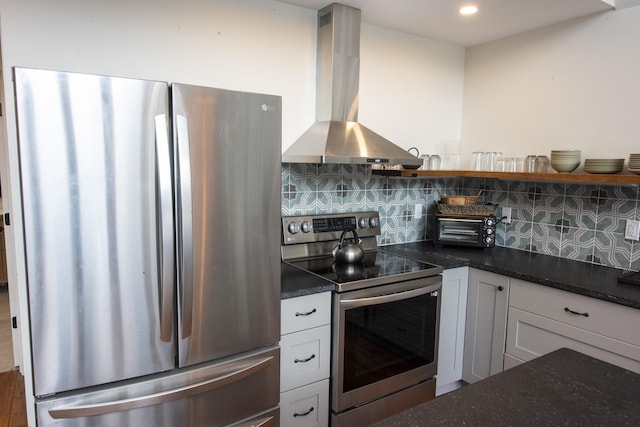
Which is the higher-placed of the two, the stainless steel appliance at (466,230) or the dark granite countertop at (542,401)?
the stainless steel appliance at (466,230)

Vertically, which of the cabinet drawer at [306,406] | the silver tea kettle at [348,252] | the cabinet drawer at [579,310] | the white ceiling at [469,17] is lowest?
the cabinet drawer at [306,406]

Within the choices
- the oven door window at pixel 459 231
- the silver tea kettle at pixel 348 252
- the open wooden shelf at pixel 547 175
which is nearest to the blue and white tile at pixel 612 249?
the open wooden shelf at pixel 547 175

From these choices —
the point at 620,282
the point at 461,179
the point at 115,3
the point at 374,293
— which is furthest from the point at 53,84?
the point at 461,179

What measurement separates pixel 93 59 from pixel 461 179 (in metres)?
2.62

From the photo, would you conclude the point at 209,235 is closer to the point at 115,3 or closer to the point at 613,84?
the point at 115,3

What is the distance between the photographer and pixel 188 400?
5.35ft

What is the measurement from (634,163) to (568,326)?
905 mm

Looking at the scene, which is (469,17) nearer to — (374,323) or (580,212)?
(580,212)

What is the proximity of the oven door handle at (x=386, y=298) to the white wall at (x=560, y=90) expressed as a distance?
1.27 m

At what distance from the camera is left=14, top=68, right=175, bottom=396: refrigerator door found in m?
1.29

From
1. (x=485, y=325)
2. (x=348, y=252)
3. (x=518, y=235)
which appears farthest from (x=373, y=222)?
(x=518, y=235)

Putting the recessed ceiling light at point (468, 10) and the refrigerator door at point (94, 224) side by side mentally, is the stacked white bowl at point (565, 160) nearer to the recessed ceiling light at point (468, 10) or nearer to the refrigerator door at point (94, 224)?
the recessed ceiling light at point (468, 10)

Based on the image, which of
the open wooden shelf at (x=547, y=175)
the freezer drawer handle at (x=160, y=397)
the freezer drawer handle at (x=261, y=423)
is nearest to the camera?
the freezer drawer handle at (x=160, y=397)

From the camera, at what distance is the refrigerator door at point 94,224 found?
1287 millimetres
